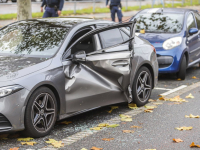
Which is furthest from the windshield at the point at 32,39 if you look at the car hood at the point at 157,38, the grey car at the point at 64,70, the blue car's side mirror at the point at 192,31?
the blue car's side mirror at the point at 192,31

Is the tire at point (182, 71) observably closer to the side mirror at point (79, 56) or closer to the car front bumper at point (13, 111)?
the side mirror at point (79, 56)

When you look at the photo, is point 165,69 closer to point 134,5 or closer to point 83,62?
point 83,62

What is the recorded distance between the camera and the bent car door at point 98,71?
5.66 m

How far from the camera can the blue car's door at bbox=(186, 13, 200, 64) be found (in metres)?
10.3

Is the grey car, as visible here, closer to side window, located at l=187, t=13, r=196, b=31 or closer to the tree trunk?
side window, located at l=187, t=13, r=196, b=31

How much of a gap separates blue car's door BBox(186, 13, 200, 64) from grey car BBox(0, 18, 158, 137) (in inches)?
128

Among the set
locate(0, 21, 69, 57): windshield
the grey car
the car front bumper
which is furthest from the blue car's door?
the car front bumper

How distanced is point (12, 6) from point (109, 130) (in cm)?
1415

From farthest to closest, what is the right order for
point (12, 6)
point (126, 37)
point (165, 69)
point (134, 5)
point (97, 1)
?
point (134, 5) < point (97, 1) < point (12, 6) < point (165, 69) < point (126, 37)

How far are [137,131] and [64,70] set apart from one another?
1.28m

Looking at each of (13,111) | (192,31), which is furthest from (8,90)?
(192,31)

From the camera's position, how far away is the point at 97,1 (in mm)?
26531

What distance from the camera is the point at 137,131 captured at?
566 cm

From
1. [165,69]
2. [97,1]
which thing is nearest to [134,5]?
[97,1]
